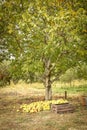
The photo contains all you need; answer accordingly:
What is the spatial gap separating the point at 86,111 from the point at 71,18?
6.28 m

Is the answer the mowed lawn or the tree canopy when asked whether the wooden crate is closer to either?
the mowed lawn

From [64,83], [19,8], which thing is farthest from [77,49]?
[64,83]

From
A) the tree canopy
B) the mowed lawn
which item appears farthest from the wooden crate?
the tree canopy

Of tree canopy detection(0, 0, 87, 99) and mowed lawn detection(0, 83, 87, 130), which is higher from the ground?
tree canopy detection(0, 0, 87, 99)

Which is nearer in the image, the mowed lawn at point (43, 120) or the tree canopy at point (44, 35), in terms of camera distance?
the mowed lawn at point (43, 120)

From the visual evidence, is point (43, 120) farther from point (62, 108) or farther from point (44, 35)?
point (44, 35)

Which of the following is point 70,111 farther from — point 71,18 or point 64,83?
point 64,83

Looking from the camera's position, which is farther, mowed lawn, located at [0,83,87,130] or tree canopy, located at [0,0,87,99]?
tree canopy, located at [0,0,87,99]

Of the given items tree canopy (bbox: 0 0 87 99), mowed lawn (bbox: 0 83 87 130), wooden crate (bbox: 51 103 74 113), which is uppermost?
tree canopy (bbox: 0 0 87 99)

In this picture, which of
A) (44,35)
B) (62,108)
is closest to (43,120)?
(62,108)

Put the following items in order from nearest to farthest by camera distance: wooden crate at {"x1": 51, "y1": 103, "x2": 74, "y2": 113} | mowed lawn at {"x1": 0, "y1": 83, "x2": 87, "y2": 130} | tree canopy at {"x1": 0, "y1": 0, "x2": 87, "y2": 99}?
mowed lawn at {"x1": 0, "y1": 83, "x2": 87, "y2": 130}, wooden crate at {"x1": 51, "y1": 103, "x2": 74, "y2": 113}, tree canopy at {"x1": 0, "y1": 0, "x2": 87, "y2": 99}

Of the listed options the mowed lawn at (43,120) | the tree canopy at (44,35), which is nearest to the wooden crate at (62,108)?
the mowed lawn at (43,120)

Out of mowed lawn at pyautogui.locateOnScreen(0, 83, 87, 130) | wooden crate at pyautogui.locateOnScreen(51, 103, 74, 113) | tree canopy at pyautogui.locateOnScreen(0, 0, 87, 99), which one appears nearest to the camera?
mowed lawn at pyautogui.locateOnScreen(0, 83, 87, 130)

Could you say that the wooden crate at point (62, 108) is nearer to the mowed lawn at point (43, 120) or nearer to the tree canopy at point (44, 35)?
the mowed lawn at point (43, 120)
